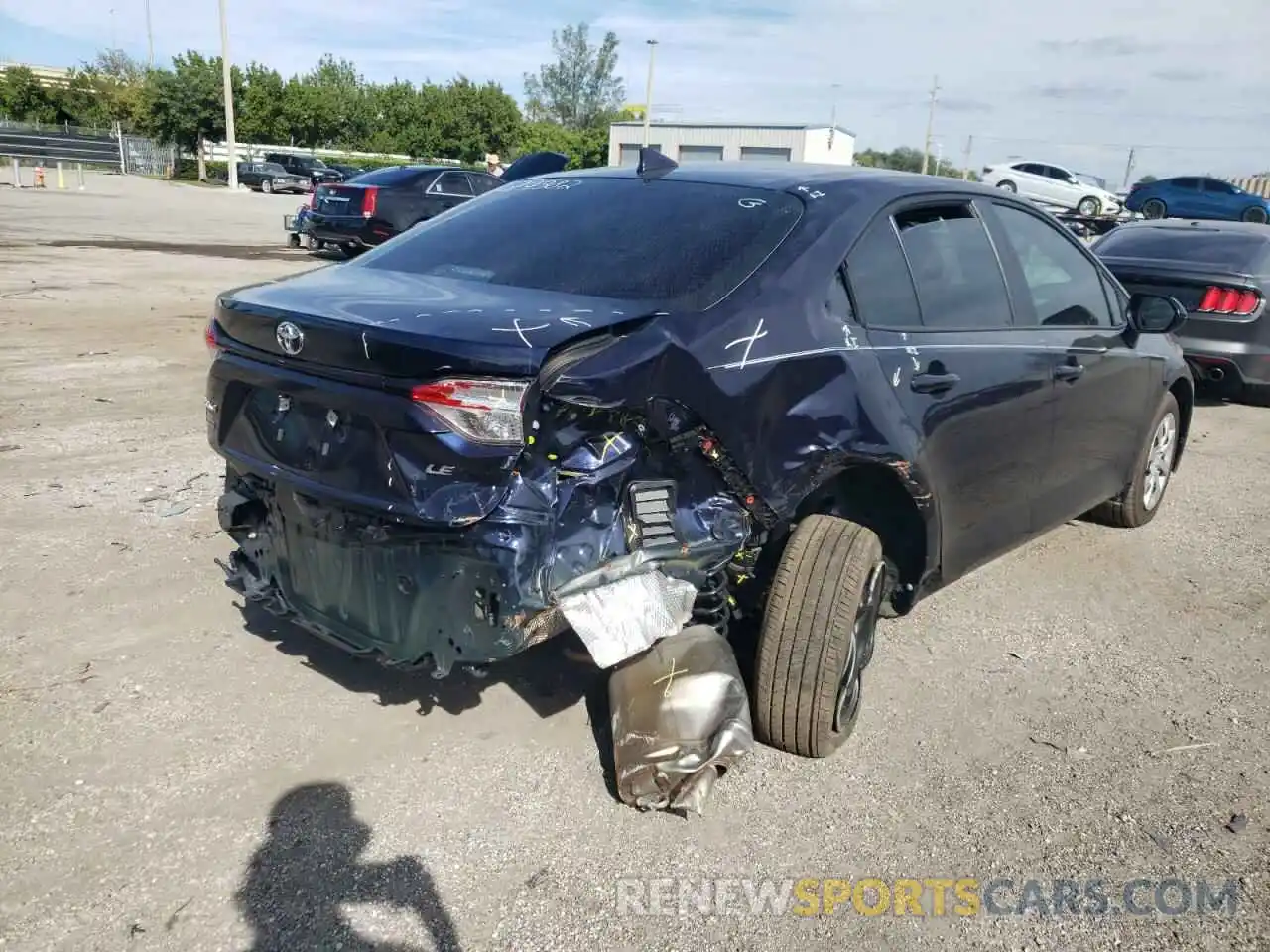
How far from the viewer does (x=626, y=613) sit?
2672mm

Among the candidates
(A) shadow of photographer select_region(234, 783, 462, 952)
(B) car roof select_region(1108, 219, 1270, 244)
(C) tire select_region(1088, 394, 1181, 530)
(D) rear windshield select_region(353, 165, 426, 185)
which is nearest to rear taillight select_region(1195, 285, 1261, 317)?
(B) car roof select_region(1108, 219, 1270, 244)

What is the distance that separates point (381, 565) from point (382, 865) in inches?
30.3

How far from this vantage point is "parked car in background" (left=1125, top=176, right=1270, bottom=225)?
1159 inches

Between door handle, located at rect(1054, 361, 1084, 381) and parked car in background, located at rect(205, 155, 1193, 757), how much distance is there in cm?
4

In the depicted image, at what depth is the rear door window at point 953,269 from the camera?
353 cm

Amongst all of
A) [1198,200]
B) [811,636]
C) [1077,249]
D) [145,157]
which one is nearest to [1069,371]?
[1077,249]

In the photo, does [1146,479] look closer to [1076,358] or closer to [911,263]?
[1076,358]

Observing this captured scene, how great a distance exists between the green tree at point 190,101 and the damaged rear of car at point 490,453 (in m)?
54.3

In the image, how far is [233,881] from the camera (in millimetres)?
2549

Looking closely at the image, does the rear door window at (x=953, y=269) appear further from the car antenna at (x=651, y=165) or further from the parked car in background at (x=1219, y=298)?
the parked car in background at (x=1219, y=298)

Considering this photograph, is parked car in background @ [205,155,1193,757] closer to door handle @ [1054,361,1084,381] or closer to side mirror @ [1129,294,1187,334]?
door handle @ [1054,361,1084,381]

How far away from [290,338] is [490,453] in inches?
30.2

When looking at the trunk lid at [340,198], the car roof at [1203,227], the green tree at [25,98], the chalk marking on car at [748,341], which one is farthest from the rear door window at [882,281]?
the green tree at [25,98]

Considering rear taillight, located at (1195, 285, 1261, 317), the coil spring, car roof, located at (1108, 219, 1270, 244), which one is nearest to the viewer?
the coil spring
